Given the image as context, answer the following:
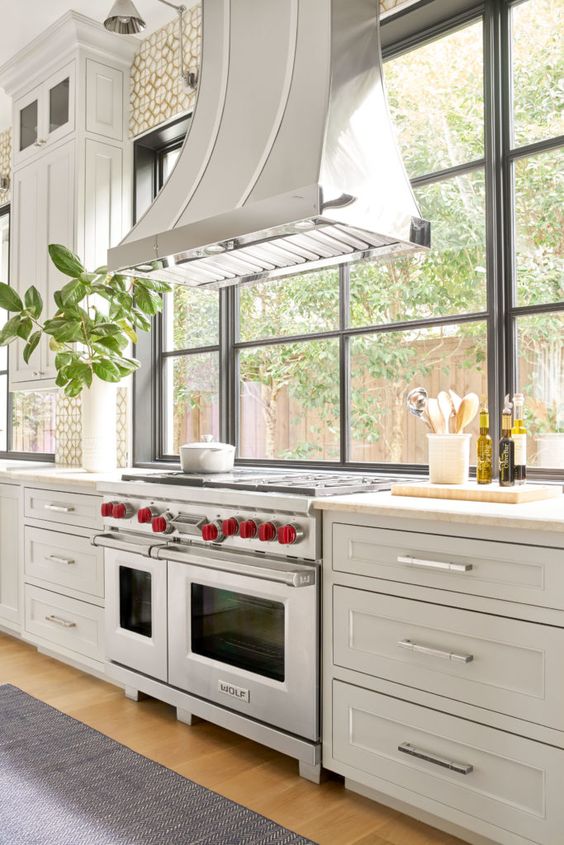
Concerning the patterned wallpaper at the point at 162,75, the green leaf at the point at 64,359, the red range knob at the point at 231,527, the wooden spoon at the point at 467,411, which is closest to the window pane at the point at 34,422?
the green leaf at the point at 64,359

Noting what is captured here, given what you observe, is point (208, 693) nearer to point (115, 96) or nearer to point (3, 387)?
point (115, 96)

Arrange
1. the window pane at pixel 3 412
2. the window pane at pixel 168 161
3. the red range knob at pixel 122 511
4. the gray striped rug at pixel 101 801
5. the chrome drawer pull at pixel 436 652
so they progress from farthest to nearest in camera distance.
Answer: the window pane at pixel 3 412
the window pane at pixel 168 161
the red range knob at pixel 122 511
the gray striped rug at pixel 101 801
the chrome drawer pull at pixel 436 652

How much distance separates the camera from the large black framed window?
8.39 feet

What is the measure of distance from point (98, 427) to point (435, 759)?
91.7 inches

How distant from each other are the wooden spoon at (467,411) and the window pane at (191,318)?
5.51 ft

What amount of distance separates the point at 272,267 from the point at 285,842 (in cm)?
191

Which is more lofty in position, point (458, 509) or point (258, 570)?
point (458, 509)

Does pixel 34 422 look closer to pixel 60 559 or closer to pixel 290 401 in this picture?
pixel 60 559

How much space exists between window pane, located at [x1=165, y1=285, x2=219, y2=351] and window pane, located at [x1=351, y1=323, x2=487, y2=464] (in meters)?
0.97

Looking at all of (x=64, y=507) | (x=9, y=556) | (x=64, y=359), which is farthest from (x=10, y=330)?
(x=9, y=556)

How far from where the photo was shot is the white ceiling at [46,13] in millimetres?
3582

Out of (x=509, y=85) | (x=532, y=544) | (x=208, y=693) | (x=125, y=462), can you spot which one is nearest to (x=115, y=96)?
(x=125, y=462)

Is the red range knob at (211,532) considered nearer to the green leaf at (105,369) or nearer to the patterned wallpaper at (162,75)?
the green leaf at (105,369)

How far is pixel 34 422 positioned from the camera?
5.14m
